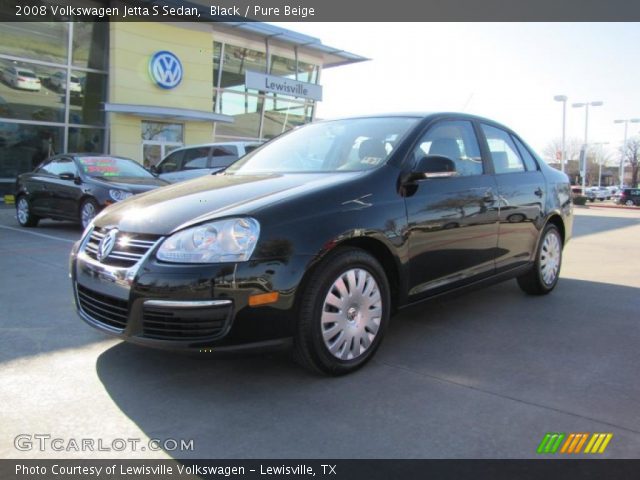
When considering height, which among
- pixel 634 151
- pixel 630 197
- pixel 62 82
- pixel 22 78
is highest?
pixel 634 151

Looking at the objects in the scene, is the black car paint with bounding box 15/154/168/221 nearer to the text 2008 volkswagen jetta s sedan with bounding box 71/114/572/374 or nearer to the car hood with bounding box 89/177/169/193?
the car hood with bounding box 89/177/169/193

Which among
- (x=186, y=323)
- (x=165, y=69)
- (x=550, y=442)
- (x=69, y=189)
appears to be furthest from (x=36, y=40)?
(x=550, y=442)

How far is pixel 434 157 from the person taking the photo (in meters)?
3.62

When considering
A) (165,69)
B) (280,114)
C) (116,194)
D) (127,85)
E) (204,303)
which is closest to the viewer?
(204,303)

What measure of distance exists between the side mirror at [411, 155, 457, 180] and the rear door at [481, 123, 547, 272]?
984mm

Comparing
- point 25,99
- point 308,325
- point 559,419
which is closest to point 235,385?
point 308,325

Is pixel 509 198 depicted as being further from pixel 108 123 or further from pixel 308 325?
pixel 108 123

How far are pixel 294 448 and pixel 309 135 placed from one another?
2633mm

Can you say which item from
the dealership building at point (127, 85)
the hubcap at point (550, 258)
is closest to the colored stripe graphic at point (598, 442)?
the hubcap at point (550, 258)

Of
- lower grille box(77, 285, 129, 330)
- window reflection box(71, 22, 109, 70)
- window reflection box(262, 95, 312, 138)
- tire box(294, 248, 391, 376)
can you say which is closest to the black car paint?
lower grille box(77, 285, 129, 330)

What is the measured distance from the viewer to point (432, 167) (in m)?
3.59

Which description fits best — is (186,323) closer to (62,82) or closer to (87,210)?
(87,210)

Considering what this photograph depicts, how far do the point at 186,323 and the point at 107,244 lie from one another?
29.8 inches

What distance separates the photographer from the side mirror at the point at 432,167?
3.59m
